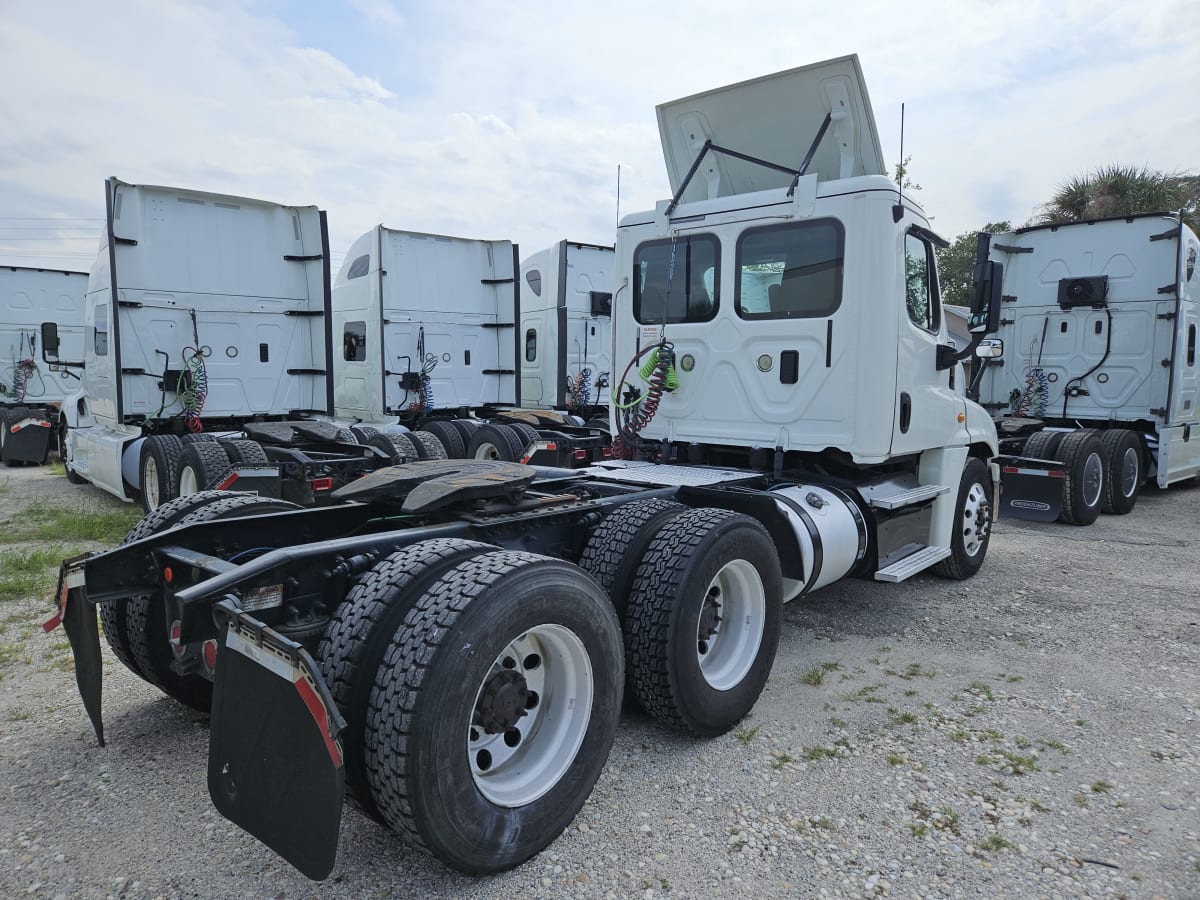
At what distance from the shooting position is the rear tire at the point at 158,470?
7.89 meters

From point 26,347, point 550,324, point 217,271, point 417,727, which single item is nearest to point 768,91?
point 417,727

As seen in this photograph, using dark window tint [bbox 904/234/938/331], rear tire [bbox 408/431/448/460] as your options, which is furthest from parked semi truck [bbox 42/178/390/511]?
dark window tint [bbox 904/234/938/331]

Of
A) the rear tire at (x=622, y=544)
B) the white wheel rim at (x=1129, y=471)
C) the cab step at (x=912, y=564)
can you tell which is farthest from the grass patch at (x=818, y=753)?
the white wheel rim at (x=1129, y=471)

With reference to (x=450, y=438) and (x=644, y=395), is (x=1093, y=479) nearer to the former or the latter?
(x=644, y=395)

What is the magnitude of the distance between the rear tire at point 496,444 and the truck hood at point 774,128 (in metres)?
4.81

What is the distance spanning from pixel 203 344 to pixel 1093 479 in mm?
9941

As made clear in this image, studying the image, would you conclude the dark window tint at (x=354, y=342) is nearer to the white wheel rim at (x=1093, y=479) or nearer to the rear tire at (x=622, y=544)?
the rear tire at (x=622, y=544)

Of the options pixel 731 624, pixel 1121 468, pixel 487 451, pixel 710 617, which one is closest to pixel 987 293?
pixel 731 624

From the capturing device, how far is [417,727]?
2.30 meters

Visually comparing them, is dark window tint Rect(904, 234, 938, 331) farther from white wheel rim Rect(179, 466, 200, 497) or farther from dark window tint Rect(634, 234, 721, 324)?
white wheel rim Rect(179, 466, 200, 497)

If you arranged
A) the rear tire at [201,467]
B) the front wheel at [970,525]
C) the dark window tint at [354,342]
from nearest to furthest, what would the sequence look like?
the front wheel at [970,525], the rear tire at [201,467], the dark window tint at [354,342]

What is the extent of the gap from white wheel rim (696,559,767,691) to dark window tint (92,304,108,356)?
8.04m

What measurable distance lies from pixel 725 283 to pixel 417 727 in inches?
148

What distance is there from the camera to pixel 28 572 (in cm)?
611
